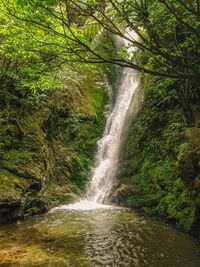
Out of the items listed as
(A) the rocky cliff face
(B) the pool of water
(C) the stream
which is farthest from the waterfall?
(B) the pool of water

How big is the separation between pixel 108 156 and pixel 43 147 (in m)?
4.11

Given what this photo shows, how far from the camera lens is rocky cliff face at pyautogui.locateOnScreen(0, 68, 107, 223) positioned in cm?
544

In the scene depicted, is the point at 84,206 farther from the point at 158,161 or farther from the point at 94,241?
the point at 94,241

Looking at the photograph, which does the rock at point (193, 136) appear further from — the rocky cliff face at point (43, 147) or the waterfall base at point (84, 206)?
the rocky cliff face at point (43, 147)

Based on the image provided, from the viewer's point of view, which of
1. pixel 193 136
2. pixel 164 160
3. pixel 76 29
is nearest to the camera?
pixel 76 29

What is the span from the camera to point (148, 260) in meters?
3.22

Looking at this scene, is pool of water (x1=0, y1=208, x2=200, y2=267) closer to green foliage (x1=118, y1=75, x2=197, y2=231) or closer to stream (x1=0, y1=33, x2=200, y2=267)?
stream (x1=0, y1=33, x2=200, y2=267)

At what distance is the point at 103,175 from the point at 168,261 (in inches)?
244

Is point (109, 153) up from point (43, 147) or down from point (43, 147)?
up

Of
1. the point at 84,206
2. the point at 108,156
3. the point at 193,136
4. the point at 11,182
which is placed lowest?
the point at 84,206

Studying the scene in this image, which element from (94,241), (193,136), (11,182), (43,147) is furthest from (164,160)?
(11,182)

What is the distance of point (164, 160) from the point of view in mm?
7043

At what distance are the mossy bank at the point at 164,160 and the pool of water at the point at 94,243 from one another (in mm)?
729

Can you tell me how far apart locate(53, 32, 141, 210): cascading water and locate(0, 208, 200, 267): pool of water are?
2.19 m
